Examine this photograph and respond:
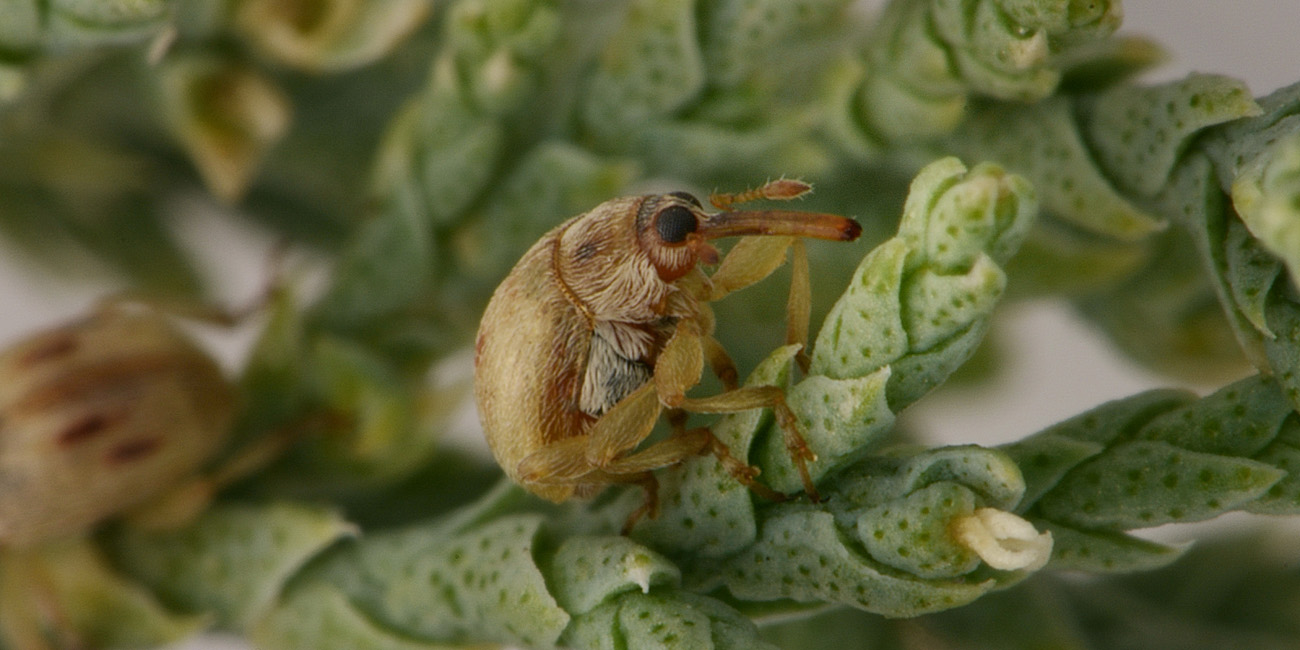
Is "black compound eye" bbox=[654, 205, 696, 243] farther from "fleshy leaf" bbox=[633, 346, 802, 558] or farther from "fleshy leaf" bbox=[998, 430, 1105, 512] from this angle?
"fleshy leaf" bbox=[998, 430, 1105, 512]

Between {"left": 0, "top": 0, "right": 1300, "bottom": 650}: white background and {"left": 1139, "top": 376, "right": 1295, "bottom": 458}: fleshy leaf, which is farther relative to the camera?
{"left": 0, "top": 0, "right": 1300, "bottom": 650}: white background

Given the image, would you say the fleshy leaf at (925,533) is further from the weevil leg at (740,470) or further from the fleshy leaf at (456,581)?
the fleshy leaf at (456,581)

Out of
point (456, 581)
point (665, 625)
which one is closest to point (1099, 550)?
point (665, 625)

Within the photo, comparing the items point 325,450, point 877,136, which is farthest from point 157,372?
point 877,136

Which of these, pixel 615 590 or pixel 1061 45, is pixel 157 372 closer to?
pixel 615 590

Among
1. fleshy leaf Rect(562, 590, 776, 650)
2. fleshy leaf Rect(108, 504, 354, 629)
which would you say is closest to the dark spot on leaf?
fleshy leaf Rect(108, 504, 354, 629)

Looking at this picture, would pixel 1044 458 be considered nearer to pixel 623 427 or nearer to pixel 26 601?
pixel 623 427
